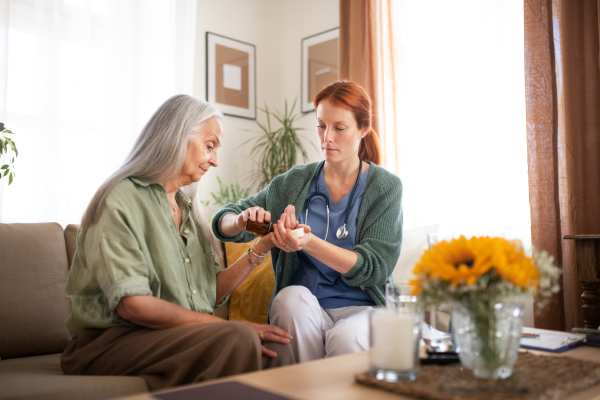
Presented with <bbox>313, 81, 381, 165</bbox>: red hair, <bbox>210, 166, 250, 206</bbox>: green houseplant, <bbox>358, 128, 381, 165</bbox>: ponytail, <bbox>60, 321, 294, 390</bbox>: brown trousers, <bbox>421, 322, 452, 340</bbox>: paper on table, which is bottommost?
<bbox>60, 321, 294, 390</bbox>: brown trousers

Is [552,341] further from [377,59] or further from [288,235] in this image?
[377,59]

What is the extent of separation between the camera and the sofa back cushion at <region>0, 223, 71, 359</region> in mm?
1740

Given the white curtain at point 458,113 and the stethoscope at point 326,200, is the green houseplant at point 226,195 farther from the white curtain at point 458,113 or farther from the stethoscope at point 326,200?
the stethoscope at point 326,200

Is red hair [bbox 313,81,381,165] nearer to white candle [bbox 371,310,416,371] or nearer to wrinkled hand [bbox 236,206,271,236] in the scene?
wrinkled hand [bbox 236,206,271,236]

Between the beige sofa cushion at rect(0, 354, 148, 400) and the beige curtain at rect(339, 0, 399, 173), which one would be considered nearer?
the beige sofa cushion at rect(0, 354, 148, 400)

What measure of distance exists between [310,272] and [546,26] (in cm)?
160

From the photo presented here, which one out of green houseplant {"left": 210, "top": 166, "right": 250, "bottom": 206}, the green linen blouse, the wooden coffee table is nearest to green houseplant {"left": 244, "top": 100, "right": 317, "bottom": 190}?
green houseplant {"left": 210, "top": 166, "right": 250, "bottom": 206}

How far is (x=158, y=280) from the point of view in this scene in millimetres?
1423

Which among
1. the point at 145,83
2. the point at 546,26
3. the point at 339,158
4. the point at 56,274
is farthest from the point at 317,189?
the point at 145,83

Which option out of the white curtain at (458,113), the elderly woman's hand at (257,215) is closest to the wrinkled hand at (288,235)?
the elderly woman's hand at (257,215)

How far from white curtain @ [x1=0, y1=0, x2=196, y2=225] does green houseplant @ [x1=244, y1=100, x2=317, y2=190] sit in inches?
28.8

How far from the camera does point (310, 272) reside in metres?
1.87

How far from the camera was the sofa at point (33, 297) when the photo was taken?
67.4 inches

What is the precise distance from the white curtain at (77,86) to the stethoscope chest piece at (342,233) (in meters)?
1.71
